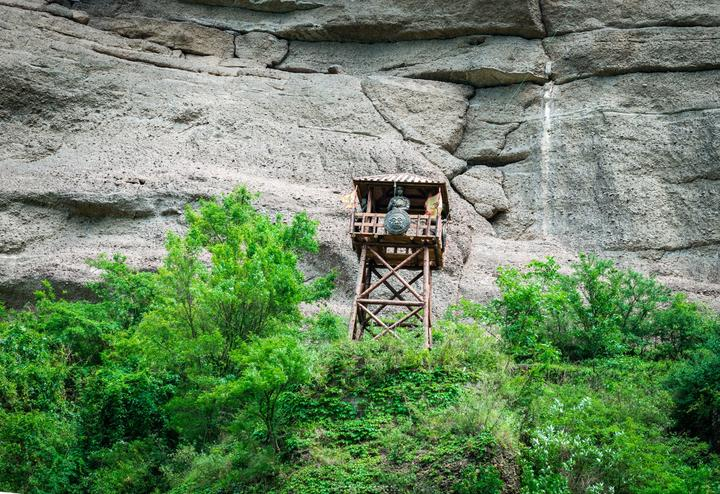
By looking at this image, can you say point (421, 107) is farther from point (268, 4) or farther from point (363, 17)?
point (268, 4)

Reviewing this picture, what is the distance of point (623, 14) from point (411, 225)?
1733 cm

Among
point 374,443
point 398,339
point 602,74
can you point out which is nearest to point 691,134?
point 602,74

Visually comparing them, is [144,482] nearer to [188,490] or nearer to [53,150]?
[188,490]

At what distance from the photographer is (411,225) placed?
18.4 metres

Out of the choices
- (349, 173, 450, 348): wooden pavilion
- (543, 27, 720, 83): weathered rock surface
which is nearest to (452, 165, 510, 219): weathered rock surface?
(543, 27, 720, 83): weathered rock surface

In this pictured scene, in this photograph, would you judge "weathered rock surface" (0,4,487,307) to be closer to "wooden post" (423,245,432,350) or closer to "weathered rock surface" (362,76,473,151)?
"weathered rock surface" (362,76,473,151)

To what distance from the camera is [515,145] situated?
29953 millimetres

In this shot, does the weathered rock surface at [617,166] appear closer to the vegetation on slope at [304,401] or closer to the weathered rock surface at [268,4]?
the vegetation on slope at [304,401]

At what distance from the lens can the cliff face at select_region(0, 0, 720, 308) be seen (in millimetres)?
25234

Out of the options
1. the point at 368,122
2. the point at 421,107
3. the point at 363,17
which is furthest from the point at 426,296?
the point at 363,17

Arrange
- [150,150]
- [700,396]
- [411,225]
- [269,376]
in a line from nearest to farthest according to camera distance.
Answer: [269,376] → [700,396] → [411,225] → [150,150]

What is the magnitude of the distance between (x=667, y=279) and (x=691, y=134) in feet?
18.2

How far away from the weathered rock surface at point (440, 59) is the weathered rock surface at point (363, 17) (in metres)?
0.33

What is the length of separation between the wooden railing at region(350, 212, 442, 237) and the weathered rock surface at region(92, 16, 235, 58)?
16432 millimetres
